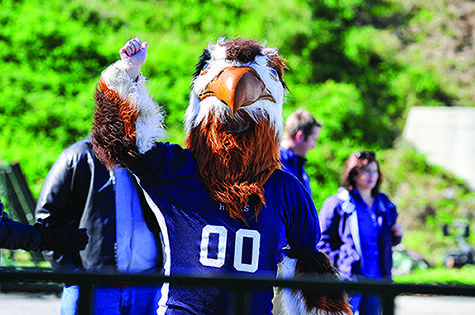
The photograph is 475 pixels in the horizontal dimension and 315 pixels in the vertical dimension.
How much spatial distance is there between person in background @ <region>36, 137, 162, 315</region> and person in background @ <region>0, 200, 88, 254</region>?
1.25 ft

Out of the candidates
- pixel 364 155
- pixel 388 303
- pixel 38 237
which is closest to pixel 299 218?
pixel 388 303

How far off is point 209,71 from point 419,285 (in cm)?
123

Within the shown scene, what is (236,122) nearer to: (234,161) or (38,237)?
(234,161)

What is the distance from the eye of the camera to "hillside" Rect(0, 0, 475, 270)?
7.79m

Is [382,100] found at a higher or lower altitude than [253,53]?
higher

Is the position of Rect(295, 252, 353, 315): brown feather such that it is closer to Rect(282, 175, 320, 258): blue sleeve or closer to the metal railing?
Rect(282, 175, 320, 258): blue sleeve

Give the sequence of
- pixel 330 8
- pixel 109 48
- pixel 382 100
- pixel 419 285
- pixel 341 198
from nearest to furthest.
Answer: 1. pixel 419 285
2. pixel 341 198
3. pixel 109 48
4. pixel 330 8
5. pixel 382 100

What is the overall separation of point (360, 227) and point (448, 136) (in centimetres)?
910

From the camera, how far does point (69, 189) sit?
8.81 ft

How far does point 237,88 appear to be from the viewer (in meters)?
2.22

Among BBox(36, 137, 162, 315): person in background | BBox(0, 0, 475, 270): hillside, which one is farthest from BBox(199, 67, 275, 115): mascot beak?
BBox(0, 0, 475, 270): hillside

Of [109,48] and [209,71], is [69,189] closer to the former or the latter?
[209,71]

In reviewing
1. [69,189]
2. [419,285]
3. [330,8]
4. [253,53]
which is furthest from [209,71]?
[330,8]

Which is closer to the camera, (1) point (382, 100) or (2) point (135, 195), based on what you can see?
(2) point (135, 195)
